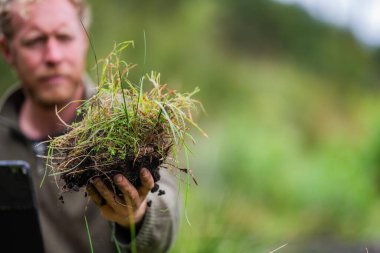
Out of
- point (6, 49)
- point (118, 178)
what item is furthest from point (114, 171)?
point (6, 49)

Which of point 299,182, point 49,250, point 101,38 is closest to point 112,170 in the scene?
point 49,250

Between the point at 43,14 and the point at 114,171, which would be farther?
the point at 43,14

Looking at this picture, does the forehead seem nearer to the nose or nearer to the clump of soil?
the nose

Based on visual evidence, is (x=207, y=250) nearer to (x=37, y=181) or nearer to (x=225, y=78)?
(x=37, y=181)

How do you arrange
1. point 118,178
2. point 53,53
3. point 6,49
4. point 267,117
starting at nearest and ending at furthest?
1. point 118,178
2. point 53,53
3. point 6,49
4. point 267,117

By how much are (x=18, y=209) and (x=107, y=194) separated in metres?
0.36

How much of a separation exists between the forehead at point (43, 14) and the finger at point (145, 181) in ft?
4.63

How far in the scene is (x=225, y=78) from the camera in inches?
641

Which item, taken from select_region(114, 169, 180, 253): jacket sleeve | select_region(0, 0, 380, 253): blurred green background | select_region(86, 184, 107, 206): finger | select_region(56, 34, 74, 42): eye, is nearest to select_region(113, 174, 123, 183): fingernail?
select_region(86, 184, 107, 206): finger

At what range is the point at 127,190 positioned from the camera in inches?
83.5

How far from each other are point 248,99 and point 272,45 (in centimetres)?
734

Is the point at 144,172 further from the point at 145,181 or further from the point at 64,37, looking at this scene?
the point at 64,37

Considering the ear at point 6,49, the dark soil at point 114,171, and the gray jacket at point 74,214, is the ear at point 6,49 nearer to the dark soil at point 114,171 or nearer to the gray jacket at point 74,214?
the gray jacket at point 74,214

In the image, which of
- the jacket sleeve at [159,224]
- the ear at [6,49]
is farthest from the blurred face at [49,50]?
the jacket sleeve at [159,224]
